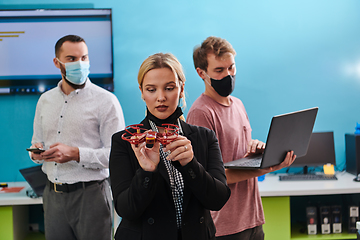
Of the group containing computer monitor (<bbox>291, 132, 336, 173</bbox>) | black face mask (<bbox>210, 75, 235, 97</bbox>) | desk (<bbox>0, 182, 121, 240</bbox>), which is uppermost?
black face mask (<bbox>210, 75, 235, 97</bbox>)

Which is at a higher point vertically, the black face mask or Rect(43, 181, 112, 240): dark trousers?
the black face mask

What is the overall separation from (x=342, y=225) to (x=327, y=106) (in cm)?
116

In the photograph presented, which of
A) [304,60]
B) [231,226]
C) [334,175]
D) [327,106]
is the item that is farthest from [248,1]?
[231,226]

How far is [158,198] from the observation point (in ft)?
3.64

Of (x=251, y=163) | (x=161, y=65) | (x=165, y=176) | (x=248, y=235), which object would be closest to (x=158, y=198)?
(x=165, y=176)

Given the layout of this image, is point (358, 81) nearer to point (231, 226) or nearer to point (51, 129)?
point (231, 226)

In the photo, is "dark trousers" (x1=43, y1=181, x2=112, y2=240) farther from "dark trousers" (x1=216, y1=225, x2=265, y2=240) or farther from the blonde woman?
the blonde woman

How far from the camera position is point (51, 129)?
2.09 metres

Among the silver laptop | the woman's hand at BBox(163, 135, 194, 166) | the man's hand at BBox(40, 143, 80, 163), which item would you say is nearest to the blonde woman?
the woman's hand at BBox(163, 135, 194, 166)

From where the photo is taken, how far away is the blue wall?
3.28m

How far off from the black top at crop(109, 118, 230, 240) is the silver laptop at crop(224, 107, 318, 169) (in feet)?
1.22

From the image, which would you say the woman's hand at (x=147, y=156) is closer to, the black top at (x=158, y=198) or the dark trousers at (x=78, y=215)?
the black top at (x=158, y=198)

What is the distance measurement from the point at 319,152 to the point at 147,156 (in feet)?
8.91

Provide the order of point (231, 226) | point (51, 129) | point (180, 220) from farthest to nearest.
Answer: point (51, 129) < point (231, 226) < point (180, 220)
